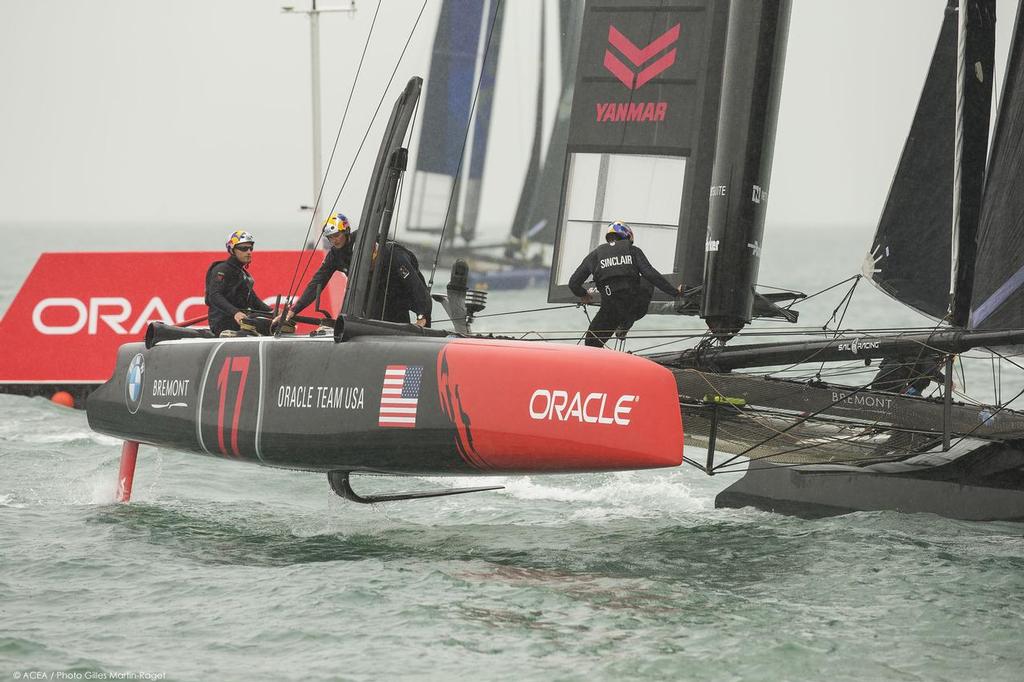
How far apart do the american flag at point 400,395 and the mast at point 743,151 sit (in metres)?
1.69

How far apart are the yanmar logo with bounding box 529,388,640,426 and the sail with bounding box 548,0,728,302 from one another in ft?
7.39

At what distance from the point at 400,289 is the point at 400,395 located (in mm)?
1202

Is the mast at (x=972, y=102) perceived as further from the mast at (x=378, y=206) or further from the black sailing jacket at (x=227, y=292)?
the black sailing jacket at (x=227, y=292)

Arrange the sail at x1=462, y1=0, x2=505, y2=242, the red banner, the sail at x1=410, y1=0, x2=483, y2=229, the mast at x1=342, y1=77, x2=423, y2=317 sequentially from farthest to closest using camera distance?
the sail at x1=462, y1=0, x2=505, y2=242 < the sail at x1=410, y1=0, x2=483, y2=229 < the red banner < the mast at x1=342, y1=77, x2=423, y2=317

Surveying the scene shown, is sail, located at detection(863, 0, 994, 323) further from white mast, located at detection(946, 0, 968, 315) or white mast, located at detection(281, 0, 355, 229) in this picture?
white mast, located at detection(281, 0, 355, 229)

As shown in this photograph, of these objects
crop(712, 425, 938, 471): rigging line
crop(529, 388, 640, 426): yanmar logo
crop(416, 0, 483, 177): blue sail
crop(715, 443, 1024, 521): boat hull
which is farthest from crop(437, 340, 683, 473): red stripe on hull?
crop(416, 0, 483, 177): blue sail

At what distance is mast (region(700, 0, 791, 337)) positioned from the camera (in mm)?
6000

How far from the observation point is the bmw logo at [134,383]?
652cm

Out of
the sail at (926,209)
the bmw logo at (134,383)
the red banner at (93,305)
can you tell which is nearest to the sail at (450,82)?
the red banner at (93,305)

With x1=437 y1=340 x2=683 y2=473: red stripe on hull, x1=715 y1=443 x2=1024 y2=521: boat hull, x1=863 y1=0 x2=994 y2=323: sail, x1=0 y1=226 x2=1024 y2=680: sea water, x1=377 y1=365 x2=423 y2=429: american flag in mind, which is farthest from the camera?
x1=863 y1=0 x2=994 y2=323: sail

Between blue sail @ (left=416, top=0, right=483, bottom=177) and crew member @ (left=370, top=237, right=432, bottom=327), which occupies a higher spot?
blue sail @ (left=416, top=0, right=483, bottom=177)

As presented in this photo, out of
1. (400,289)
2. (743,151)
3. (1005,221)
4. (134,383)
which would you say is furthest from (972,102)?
(134,383)

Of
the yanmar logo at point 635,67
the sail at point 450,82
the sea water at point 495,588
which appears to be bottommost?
the sea water at point 495,588

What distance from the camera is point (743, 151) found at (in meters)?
6.01
